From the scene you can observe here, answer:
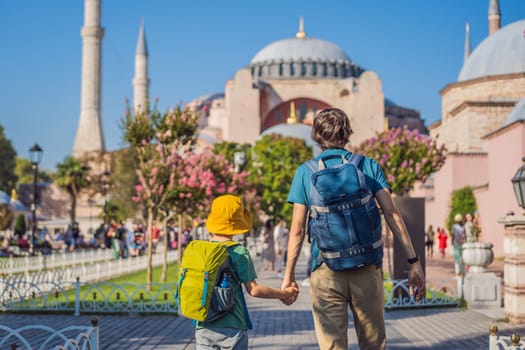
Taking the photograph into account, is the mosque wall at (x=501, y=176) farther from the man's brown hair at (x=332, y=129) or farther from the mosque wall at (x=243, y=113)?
the mosque wall at (x=243, y=113)

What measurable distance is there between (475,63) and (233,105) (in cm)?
3849

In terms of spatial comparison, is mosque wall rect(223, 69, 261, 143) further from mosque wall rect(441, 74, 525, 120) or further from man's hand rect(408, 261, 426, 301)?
man's hand rect(408, 261, 426, 301)

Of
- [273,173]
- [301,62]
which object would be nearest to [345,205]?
[273,173]

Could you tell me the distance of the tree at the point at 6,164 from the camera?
7580cm

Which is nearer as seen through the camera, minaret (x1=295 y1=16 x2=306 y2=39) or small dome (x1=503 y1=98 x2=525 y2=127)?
small dome (x1=503 y1=98 x2=525 y2=127)

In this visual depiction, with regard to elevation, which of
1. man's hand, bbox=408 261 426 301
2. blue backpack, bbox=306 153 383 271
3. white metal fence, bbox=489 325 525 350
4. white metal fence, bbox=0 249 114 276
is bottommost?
white metal fence, bbox=0 249 114 276

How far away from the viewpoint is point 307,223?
4.49m

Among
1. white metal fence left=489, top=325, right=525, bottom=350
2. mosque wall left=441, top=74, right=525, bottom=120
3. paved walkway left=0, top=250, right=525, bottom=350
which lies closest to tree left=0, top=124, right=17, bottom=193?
mosque wall left=441, top=74, right=525, bottom=120

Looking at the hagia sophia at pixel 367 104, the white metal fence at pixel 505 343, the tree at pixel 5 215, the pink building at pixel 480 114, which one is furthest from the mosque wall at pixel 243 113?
the white metal fence at pixel 505 343

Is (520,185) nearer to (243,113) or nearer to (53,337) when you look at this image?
(53,337)

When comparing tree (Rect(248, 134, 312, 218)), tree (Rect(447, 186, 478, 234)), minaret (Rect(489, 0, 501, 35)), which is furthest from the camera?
minaret (Rect(489, 0, 501, 35))

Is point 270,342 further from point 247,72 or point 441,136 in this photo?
point 247,72

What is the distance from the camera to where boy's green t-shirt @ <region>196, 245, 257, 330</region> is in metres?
4.36

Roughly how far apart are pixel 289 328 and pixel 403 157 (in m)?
14.4
